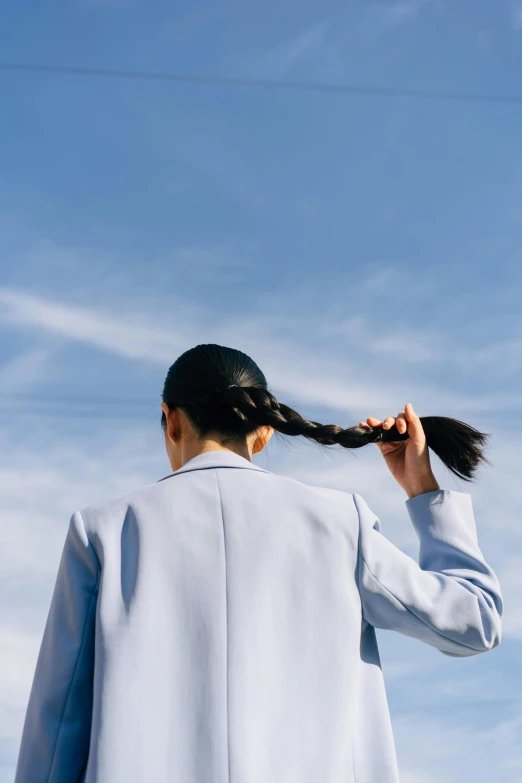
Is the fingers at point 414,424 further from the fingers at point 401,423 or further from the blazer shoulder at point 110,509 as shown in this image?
the blazer shoulder at point 110,509

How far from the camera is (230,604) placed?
1.62 meters

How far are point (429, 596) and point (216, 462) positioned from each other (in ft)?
1.45

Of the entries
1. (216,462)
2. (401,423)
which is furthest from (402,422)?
(216,462)

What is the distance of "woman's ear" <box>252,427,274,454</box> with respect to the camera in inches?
75.8

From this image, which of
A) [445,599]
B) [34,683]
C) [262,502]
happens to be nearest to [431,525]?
[445,599]

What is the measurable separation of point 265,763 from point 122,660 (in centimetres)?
27

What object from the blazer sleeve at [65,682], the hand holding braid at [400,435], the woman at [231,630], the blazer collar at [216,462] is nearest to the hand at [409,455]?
the hand holding braid at [400,435]

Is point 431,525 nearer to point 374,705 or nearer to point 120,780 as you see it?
point 374,705

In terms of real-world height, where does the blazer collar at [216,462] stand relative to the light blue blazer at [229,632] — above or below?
above

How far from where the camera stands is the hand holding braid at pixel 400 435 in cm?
188

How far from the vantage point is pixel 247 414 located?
6.17 ft

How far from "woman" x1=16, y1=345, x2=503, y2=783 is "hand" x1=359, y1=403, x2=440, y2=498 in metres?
0.19

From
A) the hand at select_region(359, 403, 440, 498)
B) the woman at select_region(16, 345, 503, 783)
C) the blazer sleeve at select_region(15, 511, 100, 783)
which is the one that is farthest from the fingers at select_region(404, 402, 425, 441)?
the blazer sleeve at select_region(15, 511, 100, 783)

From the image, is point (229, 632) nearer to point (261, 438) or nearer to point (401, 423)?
point (261, 438)
